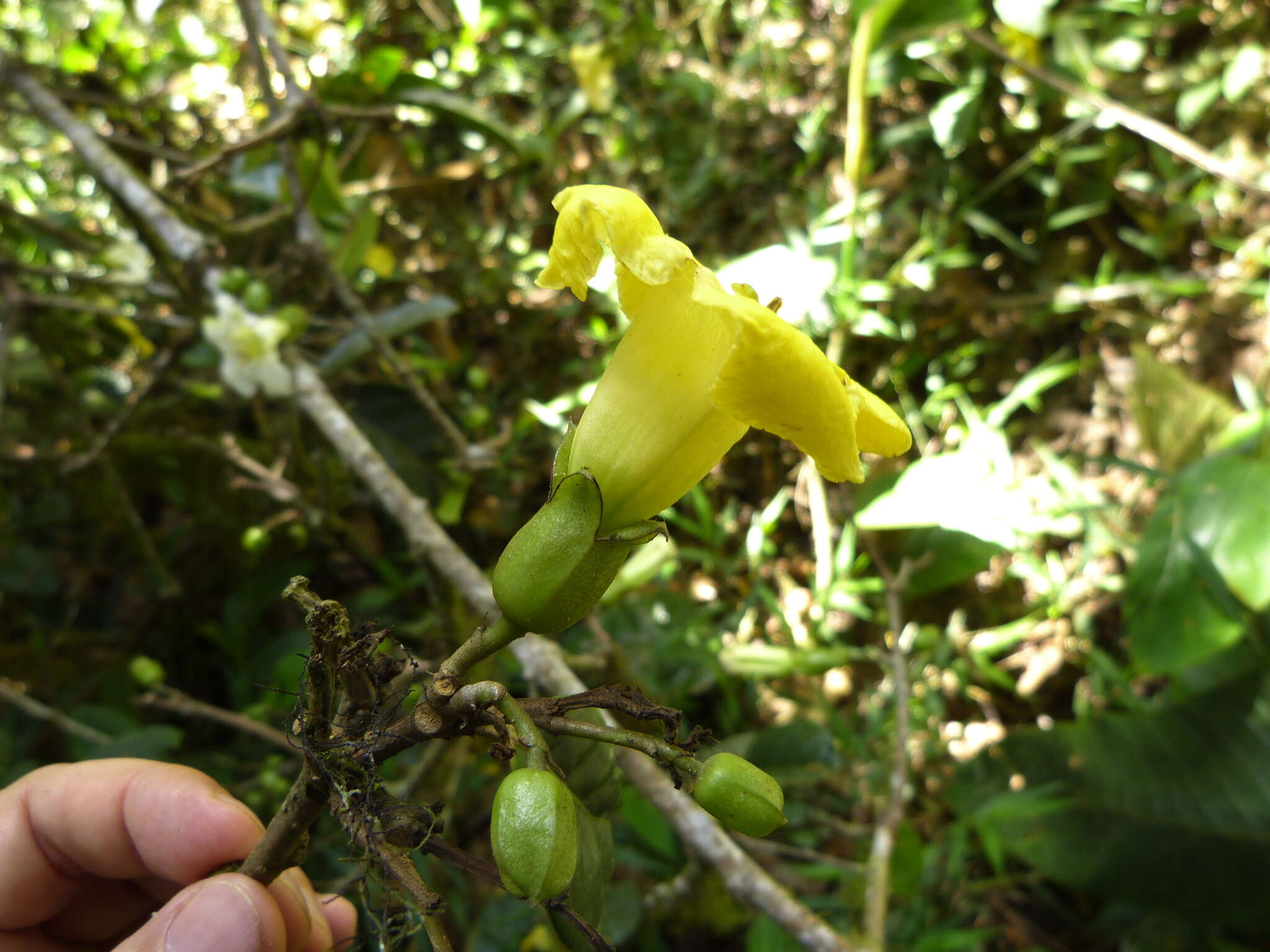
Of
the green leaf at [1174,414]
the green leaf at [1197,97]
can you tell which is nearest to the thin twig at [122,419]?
the green leaf at [1174,414]

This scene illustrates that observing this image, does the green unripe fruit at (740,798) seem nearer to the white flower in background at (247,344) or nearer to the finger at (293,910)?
the finger at (293,910)

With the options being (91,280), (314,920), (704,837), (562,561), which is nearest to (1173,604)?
(704,837)

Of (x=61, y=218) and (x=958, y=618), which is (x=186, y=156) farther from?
(x=958, y=618)

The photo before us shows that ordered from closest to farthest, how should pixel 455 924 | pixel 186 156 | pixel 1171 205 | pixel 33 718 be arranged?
pixel 455 924
pixel 33 718
pixel 186 156
pixel 1171 205

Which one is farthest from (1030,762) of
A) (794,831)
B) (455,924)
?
(455,924)

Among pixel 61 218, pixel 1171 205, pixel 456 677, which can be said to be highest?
pixel 61 218

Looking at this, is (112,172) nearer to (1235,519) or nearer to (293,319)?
(293,319)

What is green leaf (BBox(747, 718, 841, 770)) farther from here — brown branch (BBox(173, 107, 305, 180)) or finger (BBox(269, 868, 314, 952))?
brown branch (BBox(173, 107, 305, 180))

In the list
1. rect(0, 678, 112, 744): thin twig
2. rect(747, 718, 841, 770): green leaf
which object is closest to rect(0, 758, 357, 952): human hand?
rect(0, 678, 112, 744): thin twig

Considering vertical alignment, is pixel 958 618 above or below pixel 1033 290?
below
